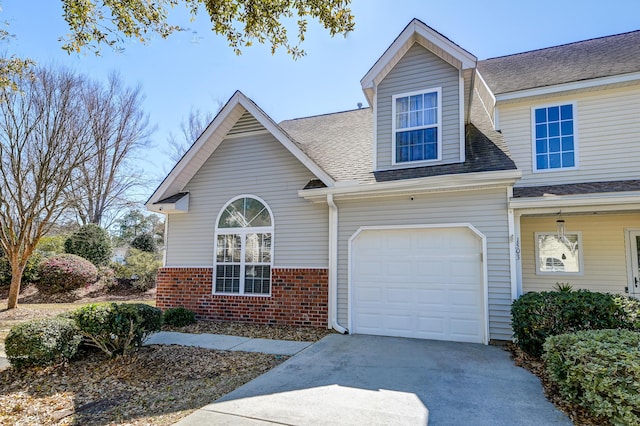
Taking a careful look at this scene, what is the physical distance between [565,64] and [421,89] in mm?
4751

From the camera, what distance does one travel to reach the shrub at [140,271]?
15.8 m

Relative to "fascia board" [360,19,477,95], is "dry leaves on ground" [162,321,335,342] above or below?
below

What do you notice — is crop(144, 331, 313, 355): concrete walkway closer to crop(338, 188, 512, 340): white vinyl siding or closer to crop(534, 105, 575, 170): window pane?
crop(338, 188, 512, 340): white vinyl siding

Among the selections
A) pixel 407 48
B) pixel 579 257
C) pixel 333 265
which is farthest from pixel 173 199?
pixel 579 257

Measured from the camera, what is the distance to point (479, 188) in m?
7.23

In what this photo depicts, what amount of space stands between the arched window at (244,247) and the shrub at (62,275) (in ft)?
29.2

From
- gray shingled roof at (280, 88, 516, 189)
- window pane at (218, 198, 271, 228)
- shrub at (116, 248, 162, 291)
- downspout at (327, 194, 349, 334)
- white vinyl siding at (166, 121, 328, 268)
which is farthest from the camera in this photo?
shrub at (116, 248, 162, 291)

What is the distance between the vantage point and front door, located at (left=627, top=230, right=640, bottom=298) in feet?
27.7

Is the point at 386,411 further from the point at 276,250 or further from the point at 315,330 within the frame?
the point at 276,250

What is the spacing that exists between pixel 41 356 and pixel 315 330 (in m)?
4.97

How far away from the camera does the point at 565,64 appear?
9977 mm

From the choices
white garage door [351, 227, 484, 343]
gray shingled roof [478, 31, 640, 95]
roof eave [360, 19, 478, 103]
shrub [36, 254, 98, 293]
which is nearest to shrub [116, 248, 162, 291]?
shrub [36, 254, 98, 293]

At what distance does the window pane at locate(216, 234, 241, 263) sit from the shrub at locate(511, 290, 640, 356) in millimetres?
6469

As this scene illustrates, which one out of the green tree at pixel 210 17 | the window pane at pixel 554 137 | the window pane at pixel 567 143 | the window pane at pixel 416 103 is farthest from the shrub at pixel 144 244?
the window pane at pixel 567 143
